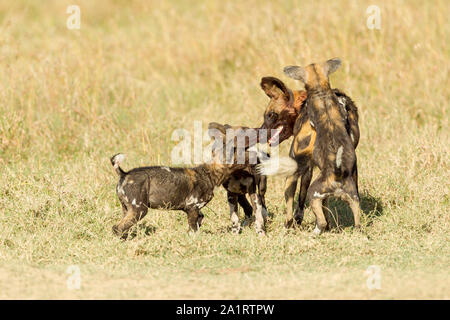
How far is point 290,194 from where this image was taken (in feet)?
22.4

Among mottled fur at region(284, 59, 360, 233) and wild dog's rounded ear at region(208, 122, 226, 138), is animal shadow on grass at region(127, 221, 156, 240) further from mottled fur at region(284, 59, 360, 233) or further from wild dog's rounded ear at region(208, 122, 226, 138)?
mottled fur at region(284, 59, 360, 233)

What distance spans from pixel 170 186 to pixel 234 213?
720 mm

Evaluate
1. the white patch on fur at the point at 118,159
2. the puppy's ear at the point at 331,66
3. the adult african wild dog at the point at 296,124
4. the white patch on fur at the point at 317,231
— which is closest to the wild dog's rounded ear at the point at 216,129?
the adult african wild dog at the point at 296,124

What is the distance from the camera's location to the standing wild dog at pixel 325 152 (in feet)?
20.5

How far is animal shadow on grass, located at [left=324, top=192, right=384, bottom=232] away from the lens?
23.4 ft

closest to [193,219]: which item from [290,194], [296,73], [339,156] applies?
[290,194]

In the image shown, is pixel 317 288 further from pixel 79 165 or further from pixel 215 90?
pixel 215 90

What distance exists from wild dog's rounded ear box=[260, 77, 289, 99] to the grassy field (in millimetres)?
1153

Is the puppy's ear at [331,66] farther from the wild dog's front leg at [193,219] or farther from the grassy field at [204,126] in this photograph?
the wild dog's front leg at [193,219]

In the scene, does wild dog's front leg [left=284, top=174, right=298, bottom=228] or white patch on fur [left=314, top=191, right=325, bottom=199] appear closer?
white patch on fur [left=314, top=191, right=325, bottom=199]

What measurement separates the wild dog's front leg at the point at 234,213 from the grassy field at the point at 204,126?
0.42 ft

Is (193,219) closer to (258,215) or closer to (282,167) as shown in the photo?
(258,215)

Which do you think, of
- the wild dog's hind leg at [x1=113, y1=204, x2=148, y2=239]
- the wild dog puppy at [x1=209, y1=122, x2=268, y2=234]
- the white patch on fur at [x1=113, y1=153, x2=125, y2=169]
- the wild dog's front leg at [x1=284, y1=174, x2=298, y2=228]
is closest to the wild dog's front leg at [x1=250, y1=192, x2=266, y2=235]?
the wild dog puppy at [x1=209, y1=122, x2=268, y2=234]
